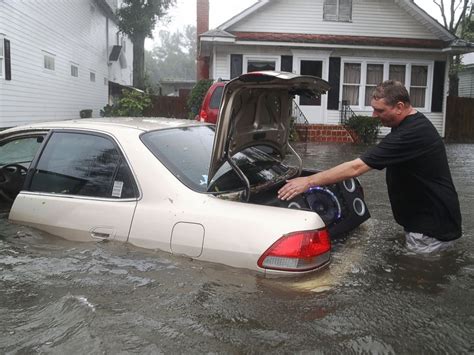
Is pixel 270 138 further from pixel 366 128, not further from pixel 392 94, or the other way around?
pixel 366 128

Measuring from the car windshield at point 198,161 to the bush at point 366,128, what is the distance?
13.9 metres

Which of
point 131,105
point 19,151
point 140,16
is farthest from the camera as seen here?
point 140,16

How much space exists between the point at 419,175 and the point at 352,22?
17.0m

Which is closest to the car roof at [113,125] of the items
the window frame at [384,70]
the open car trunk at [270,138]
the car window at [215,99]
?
the open car trunk at [270,138]

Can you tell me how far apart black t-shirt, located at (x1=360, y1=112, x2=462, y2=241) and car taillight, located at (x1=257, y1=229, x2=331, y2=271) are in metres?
0.85

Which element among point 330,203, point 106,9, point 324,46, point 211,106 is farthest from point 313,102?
point 330,203

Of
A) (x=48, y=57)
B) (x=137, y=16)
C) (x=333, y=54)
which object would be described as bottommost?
(x=48, y=57)

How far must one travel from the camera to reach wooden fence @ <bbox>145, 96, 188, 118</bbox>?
2142 centimetres

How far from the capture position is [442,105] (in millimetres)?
19578

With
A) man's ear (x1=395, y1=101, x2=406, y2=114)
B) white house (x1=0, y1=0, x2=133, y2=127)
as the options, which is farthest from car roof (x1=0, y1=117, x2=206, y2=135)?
white house (x1=0, y1=0, x2=133, y2=127)

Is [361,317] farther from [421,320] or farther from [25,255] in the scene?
[25,255]

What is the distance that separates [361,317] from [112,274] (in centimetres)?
171

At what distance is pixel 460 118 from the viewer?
2077 centimetres

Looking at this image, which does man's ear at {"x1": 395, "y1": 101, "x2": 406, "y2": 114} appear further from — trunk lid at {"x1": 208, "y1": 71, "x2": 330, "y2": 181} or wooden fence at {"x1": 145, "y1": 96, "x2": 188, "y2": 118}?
wooden fence at {"x1": 145, "y1": 96, "x2": 188, "y2": 118}
